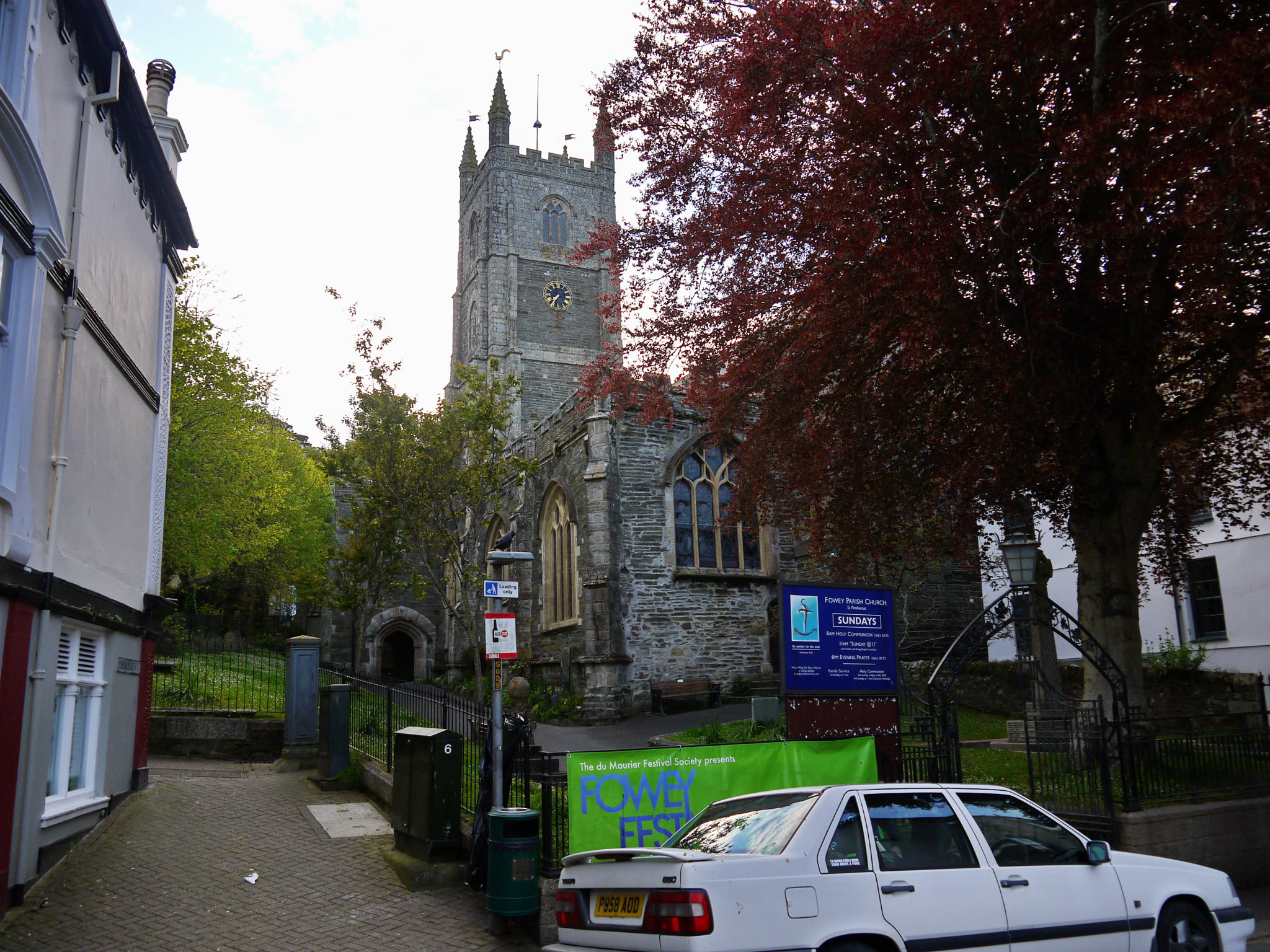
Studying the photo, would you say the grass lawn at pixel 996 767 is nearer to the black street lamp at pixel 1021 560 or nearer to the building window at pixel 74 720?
the black street lamp at pixel 1021 560

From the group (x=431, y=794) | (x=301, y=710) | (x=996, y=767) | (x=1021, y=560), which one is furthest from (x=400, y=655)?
(x=431, y=794)

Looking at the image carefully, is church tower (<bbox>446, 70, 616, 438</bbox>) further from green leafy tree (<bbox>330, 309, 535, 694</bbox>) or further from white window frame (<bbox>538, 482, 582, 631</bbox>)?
green leafy tree (<bbox>330, 309, 535, 694</bbox>)

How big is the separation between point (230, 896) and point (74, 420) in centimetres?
484

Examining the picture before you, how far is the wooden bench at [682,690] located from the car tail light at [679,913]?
17653 mm

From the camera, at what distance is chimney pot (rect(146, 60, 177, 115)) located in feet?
45.4

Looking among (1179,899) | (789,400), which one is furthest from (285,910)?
(789,400)

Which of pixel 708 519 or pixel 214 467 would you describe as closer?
pixel 708 519

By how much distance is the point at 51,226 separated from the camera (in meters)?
8.27

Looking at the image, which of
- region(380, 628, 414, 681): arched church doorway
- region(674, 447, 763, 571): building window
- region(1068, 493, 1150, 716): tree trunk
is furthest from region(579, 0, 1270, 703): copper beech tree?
region(380, 628, 414, 681): arched church doorway

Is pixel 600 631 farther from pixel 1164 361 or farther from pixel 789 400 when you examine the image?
pixel 1164 361

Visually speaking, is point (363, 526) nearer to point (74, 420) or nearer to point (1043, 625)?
point (74, 420)

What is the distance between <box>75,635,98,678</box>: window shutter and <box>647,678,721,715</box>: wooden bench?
14.1 m

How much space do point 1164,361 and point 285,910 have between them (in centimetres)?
1139

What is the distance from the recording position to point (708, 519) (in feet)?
81.8
